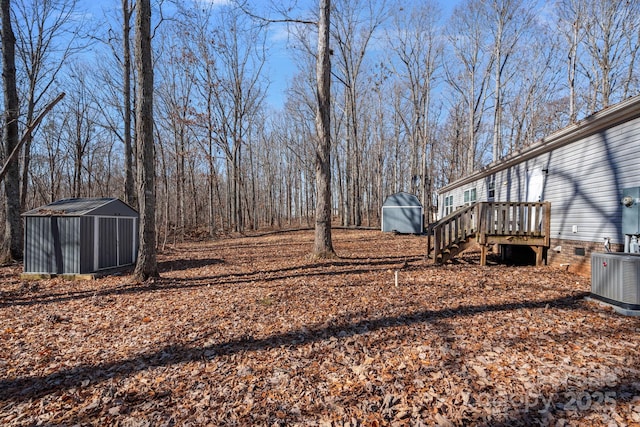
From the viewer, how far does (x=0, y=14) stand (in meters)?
10.5

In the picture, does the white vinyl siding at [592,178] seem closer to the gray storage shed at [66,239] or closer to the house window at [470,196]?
the house window at [470,196]

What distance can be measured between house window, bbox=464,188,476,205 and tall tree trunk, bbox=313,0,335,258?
9.69m

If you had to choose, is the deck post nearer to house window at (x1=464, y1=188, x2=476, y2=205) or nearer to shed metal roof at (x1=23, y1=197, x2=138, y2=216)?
house window at (x1=464, y1=188, x2=476, y2=205)

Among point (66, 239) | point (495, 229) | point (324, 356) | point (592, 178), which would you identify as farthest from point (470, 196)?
point (66, 239)

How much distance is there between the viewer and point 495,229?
898 centimetres

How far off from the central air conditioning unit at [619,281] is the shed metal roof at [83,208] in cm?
1089

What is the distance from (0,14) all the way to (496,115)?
23578 millimetres

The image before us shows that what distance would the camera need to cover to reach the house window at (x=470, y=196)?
16223 millimetres

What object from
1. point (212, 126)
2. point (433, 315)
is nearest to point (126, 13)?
point (212, 126)

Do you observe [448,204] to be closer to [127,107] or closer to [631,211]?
[631,211]

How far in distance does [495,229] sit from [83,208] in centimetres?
1101

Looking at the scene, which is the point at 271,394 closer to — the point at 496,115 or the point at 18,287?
the point at 18,287

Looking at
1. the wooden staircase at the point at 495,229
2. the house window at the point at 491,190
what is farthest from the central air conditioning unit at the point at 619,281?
the house window at the point at 491,190

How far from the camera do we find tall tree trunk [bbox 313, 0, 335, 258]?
942cm
